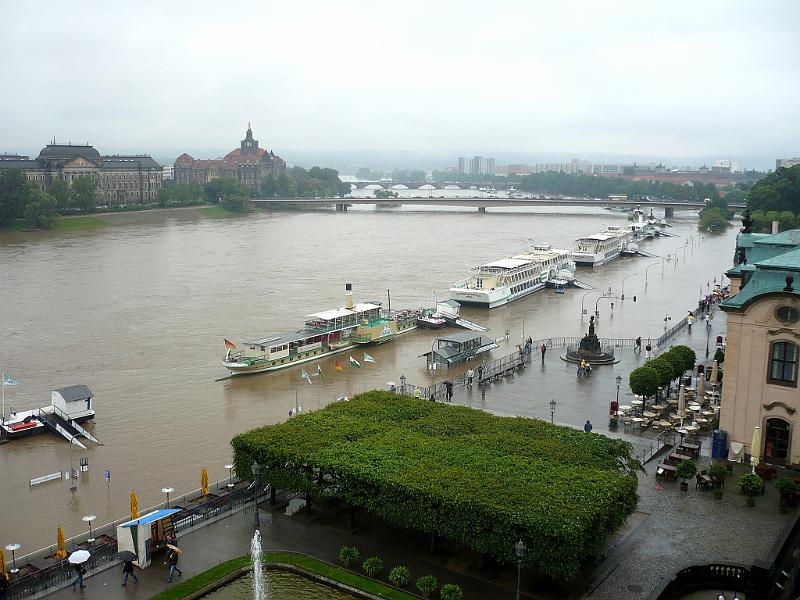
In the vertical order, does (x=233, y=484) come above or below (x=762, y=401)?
below

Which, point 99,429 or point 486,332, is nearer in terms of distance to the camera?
point 99,429

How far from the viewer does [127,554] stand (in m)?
19.2

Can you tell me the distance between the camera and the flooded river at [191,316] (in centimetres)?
2942

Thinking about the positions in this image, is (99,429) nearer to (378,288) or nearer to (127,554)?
(127,554)

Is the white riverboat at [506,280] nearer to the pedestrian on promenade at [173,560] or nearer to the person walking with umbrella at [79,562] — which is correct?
the pedestrian on promenade at [173,560]

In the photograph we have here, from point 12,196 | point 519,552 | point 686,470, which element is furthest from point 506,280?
point 12,196

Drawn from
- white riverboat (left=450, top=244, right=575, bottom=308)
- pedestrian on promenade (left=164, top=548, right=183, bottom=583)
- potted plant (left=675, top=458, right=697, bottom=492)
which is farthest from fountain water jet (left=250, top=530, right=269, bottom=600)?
white riverboat (left=450, top=244, right=575, bottom=308)

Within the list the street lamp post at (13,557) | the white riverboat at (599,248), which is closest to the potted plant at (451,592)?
the street lamp post at (13,557)

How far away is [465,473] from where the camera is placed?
66.9ft

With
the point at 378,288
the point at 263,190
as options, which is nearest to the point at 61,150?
the point at 263,190

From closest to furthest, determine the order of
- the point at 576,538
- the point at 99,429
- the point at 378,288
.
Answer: the point at 576,538, the point at 99,429, the point at 378,288

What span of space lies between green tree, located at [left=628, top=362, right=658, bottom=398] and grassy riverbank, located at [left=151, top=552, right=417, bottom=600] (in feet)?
55.4

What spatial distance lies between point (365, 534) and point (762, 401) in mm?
13741

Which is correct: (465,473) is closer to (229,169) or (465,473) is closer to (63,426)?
(63,426)
